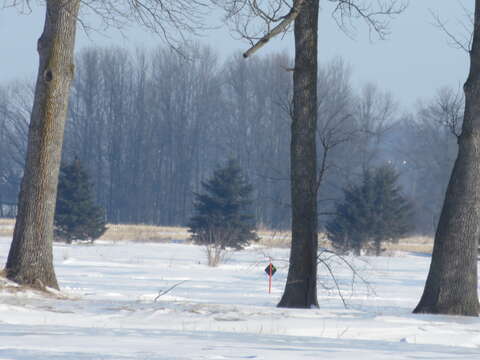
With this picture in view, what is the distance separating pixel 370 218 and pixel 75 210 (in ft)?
39.1

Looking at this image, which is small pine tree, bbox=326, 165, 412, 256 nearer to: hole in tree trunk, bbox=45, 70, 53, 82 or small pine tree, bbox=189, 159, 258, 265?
small pine tree, bbox=189, 159, 258, 265

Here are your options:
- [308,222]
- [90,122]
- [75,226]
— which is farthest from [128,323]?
[90,122]

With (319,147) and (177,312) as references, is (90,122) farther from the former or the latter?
(177,312)

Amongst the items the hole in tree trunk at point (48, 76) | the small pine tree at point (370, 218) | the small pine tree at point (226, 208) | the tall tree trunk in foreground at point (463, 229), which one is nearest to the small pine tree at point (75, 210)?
the small pine tree at point (226, 208)

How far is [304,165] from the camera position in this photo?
11.4 m

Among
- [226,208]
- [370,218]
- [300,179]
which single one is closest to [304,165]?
[300,179]

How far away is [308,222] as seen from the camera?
447 inches

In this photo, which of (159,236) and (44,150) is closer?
(44,150)

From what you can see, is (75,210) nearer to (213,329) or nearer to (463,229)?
(463,229)

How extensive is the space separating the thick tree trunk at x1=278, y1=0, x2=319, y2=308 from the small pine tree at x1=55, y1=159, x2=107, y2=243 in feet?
81.1

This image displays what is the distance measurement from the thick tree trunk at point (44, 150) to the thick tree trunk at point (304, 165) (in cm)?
322

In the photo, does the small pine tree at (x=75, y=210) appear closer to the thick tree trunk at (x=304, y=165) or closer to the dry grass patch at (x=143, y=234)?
the dry grass patch at (x=143, y=234)

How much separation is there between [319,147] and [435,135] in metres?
12.7

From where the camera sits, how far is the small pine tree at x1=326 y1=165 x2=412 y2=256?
34812 mm
